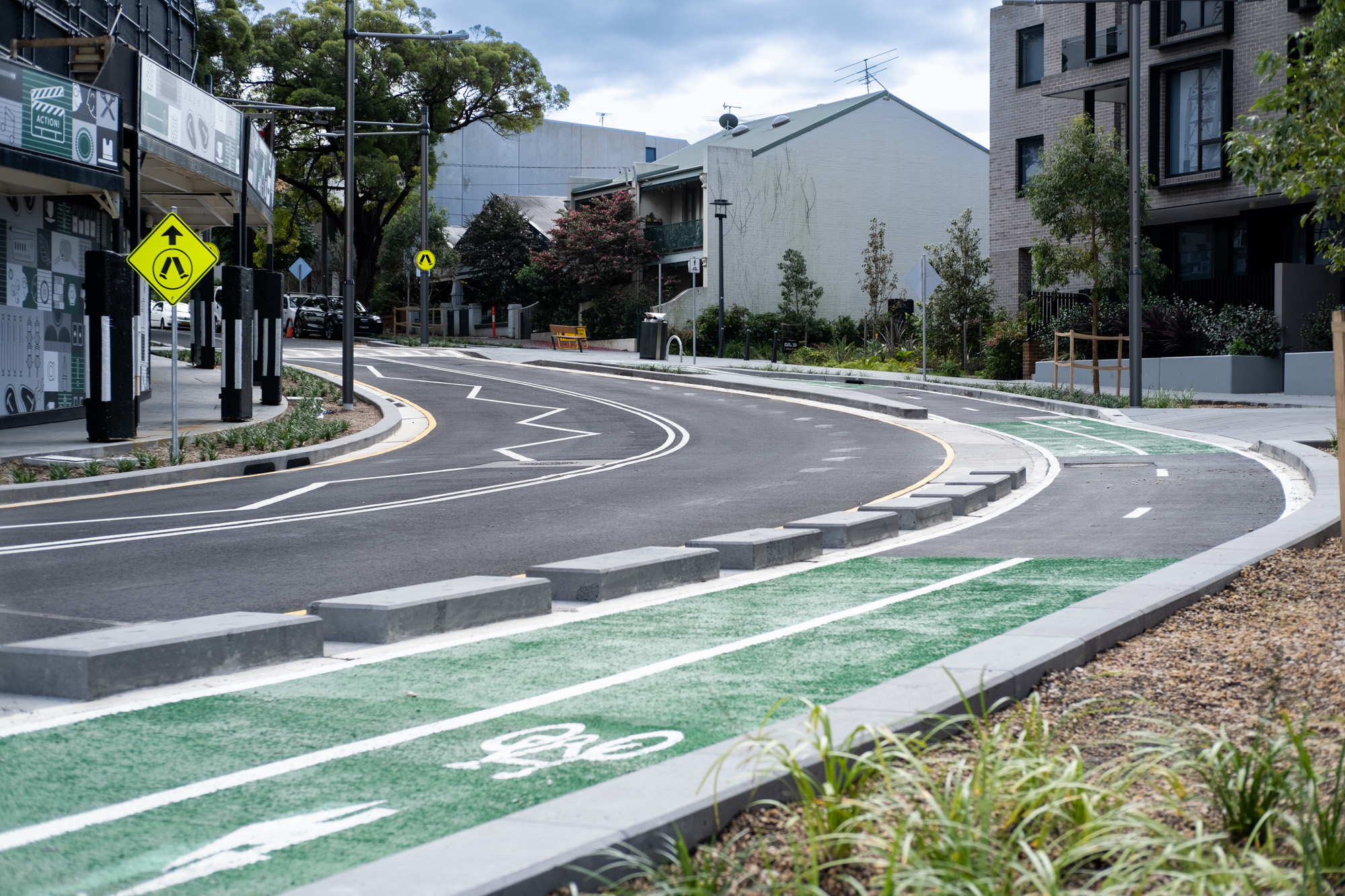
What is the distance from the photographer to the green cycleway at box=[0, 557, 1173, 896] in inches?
146

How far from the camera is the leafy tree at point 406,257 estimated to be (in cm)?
6769

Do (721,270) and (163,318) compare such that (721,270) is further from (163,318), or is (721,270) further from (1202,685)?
(1202,685)

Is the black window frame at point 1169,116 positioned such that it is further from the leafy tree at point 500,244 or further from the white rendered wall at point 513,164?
the white rendered wall at point 513,164

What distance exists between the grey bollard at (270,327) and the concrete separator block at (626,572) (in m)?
18.7

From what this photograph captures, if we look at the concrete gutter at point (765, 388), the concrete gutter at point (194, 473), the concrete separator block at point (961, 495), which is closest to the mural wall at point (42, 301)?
the concrete gutter at point (194, 473)

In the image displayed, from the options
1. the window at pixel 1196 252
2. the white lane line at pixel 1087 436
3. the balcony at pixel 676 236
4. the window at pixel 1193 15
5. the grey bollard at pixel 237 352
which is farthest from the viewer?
the balcony at pixel 676 236

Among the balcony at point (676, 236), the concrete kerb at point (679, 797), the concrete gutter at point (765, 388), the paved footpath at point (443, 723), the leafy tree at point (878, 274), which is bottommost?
the paved footpath at point (443, 723)

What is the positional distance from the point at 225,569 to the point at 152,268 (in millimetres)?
8985

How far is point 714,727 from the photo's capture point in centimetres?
495

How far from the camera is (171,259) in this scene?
55.8 feet

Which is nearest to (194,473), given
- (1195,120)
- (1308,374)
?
(1308,374)

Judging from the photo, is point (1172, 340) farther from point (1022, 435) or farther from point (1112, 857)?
point (1112, 857)

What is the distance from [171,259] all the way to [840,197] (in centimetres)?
4082

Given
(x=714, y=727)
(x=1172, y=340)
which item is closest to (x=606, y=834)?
(x=714, y=727)
